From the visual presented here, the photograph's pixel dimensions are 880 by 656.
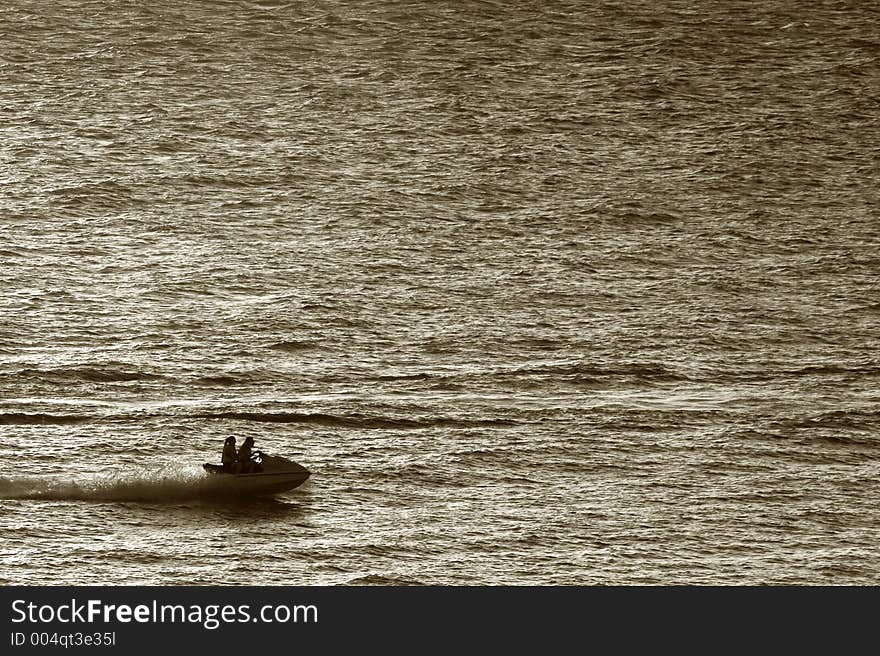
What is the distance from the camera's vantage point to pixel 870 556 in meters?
63.9

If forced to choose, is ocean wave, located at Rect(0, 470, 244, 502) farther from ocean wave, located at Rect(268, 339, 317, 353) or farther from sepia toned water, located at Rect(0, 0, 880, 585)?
ocean wave, located at Rect(268, 339, 317, 353)

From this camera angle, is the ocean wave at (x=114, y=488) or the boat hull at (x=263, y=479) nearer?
the boat hull at (x=263, y=479)

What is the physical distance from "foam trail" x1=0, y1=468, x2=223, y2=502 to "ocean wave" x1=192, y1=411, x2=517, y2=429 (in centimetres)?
871

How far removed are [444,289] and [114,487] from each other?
28650 millimetres

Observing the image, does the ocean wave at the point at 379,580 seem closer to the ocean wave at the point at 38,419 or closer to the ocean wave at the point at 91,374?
the ocean wave at the point at 38,419

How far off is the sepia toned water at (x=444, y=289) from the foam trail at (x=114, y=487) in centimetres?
18

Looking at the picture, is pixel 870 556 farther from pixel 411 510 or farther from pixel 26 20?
pixel 26 20

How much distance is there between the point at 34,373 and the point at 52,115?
27967mm

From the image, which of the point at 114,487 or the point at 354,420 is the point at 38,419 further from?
the point at 354,420

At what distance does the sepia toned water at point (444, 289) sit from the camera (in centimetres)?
6556

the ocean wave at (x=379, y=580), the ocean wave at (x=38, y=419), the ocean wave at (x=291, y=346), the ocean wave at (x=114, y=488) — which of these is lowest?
the ocean wave at (x=379, y=580)

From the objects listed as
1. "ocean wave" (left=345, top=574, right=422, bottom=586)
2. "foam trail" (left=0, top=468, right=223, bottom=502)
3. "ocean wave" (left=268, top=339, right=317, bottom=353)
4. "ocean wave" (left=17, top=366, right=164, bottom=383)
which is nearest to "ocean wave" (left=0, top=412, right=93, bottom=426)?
"ocean wave" (left=17, top=366, right=164, bottom=383)

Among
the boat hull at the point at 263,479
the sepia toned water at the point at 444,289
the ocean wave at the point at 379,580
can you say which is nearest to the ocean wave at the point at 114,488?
the sepia toned water at the point at 444,289

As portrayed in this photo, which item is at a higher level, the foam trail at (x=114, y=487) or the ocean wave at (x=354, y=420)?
the ocean wave at (x=354, y=420)
